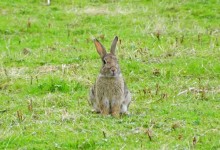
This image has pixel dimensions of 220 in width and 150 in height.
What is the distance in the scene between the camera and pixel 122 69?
14.7 metres

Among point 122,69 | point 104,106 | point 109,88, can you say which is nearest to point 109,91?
point 109,88

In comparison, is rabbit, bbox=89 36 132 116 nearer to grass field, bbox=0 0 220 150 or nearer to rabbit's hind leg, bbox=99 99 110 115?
rabbit's hind leg, bbox=99 99 110 115

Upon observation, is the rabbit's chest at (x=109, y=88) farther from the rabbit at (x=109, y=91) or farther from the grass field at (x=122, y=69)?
the grass field at (x=122, y=69)

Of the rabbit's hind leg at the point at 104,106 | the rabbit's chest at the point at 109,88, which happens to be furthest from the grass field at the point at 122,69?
the rabbit's chest at the point at 109,88

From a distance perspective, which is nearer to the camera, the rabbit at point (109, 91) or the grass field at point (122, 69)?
the grass field at point (122, 69)

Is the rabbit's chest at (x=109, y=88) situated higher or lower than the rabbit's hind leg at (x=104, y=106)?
higher

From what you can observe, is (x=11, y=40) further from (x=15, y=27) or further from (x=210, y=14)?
(x=210, y=14)

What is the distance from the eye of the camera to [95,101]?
36.0ft

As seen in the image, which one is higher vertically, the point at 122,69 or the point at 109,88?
the point at 109,88

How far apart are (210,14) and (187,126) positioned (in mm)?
11552

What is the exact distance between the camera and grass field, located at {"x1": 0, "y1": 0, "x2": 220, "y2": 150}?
31.6ft

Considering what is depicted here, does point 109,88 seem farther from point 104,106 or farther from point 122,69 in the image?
point 122,69

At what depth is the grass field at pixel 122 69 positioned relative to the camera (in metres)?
9.62

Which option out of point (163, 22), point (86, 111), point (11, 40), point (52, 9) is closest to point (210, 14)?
point (163, 22)
